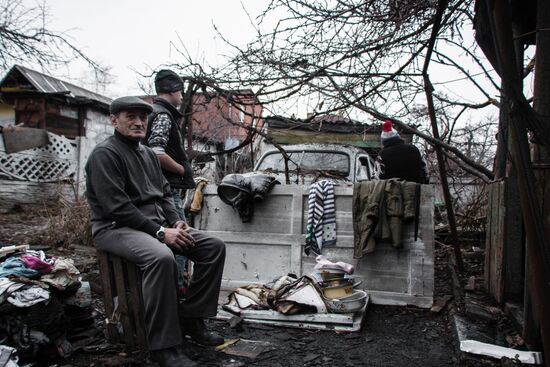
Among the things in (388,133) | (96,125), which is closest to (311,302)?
(388,133)

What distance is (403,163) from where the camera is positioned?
18.4ft

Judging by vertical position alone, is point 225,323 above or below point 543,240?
below

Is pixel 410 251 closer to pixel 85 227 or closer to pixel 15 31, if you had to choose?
pixel 85 227

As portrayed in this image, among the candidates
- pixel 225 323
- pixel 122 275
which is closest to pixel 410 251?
pixel 225 323

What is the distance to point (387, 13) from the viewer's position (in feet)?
13.4

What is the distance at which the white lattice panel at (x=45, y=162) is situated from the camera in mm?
12562

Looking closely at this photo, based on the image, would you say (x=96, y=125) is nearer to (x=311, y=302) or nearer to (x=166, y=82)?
(x=166, y=82)

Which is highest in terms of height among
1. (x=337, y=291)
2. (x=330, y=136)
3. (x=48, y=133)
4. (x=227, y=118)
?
(x=48, y=133)

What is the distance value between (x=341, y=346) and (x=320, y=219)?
161 centimetres

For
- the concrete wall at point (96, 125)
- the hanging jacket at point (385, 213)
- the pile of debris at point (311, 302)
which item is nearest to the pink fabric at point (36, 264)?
the pile of debris at point (311, 302)

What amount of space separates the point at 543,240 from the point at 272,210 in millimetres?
3430

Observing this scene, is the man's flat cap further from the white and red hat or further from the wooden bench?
the white and red hat

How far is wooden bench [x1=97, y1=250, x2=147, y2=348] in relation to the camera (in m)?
3.07

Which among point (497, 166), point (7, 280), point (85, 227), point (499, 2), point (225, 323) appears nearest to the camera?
point (499, 2)
